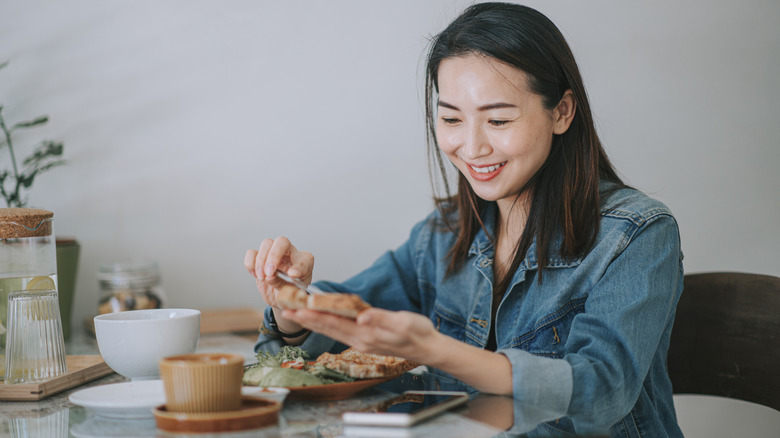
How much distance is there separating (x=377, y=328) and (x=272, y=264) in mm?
316

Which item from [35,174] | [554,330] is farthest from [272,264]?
[35,174]

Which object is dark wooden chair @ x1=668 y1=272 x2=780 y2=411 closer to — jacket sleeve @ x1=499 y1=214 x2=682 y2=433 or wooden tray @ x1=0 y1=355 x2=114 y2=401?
jacket sleeve @ x1=499 y1=214 x2=682 y2=433

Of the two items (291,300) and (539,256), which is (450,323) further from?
(291,300)

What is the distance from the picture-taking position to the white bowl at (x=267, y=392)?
0.69m

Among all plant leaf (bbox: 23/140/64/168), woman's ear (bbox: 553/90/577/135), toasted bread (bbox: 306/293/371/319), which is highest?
woman's ear (bbox: 553/90/577/135)

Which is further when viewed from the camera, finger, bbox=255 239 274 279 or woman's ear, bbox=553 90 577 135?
woman's ear, bbox=553 90 577 135

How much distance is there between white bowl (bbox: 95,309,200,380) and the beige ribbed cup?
188 millimetres

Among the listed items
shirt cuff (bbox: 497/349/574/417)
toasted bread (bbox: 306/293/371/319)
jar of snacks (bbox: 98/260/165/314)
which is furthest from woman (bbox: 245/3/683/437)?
jar of snacks (bbox: 98/260/165/314)

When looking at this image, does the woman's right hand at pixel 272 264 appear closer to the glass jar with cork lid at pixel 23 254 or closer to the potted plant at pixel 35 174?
the glass jar with cork lid at pixel 23 254

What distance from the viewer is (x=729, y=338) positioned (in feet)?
3.86

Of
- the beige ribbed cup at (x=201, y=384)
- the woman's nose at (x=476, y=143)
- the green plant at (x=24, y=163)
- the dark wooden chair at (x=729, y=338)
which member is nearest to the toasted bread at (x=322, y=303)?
the beige ribbed cup at (x=201, y=384)

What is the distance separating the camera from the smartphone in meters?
0.62

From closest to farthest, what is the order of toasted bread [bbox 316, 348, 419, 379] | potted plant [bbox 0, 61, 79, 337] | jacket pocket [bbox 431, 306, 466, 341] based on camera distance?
1. toasted bread [bbox 316, 348, 419, 379]
2. jacket pocket [bbox 431, 306, 466, 341]
3. potted plant [bbox 0, 61, 79, 337]

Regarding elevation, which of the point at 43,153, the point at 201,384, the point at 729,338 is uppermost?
the point at 43,153
